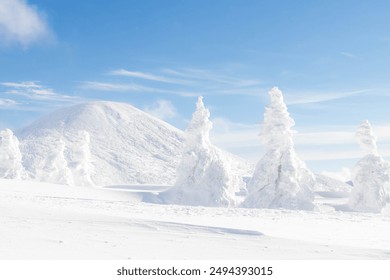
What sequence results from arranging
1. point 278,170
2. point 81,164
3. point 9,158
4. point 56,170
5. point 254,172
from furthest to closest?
1. point 81,164
2. point 56,170
3. point 9,158
4. point 254,172
5. point 278,170

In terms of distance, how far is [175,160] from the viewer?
187 metres

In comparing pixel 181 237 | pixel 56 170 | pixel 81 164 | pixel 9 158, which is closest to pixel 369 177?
pixel 181 237

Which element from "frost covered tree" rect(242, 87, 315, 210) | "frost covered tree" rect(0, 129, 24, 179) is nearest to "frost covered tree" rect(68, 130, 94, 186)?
"frost covered tree" rect(0, 129, 24, 179)

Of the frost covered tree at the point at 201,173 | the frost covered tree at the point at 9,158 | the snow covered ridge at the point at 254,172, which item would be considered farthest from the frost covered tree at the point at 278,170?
the frost covered tree at the point at 9,158

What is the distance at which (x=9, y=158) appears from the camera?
240 ft

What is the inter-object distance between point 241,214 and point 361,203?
27398 mm

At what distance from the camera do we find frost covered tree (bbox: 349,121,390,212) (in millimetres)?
44312

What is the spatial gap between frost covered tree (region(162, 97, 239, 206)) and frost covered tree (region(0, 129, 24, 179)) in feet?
103

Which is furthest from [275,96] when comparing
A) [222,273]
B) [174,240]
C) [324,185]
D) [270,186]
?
[324,185]

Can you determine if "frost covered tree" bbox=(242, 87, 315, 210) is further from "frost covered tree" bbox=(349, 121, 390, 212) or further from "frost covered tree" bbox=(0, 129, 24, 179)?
"frost covered tree" bbox=(0, 129, 24, 179)

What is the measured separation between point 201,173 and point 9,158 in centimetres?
3696

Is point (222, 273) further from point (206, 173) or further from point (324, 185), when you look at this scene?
point (324, 185)

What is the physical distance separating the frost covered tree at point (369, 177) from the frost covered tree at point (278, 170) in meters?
7.21

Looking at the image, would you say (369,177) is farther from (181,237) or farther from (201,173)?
(181,237)
